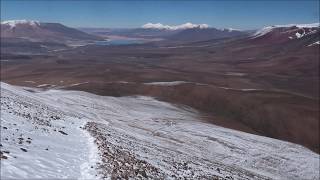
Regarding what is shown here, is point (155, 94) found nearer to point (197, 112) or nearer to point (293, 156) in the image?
point (197, 112)

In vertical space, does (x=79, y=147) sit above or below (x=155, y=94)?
above

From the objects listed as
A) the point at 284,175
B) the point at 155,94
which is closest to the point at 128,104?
the point at 155,94

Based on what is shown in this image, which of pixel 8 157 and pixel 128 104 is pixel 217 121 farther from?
pixel 8 157

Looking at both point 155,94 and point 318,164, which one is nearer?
point 318,164

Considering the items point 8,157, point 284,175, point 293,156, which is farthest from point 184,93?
point 8,157

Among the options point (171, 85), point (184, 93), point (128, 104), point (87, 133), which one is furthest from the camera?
point (171, 85)

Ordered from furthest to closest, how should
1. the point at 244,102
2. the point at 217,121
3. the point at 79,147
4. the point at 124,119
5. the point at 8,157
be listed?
1. the point at 244,102
2. the point at 217,121
3. the point at 124,119
4. the point at 79,147
5. the point at 8,157
